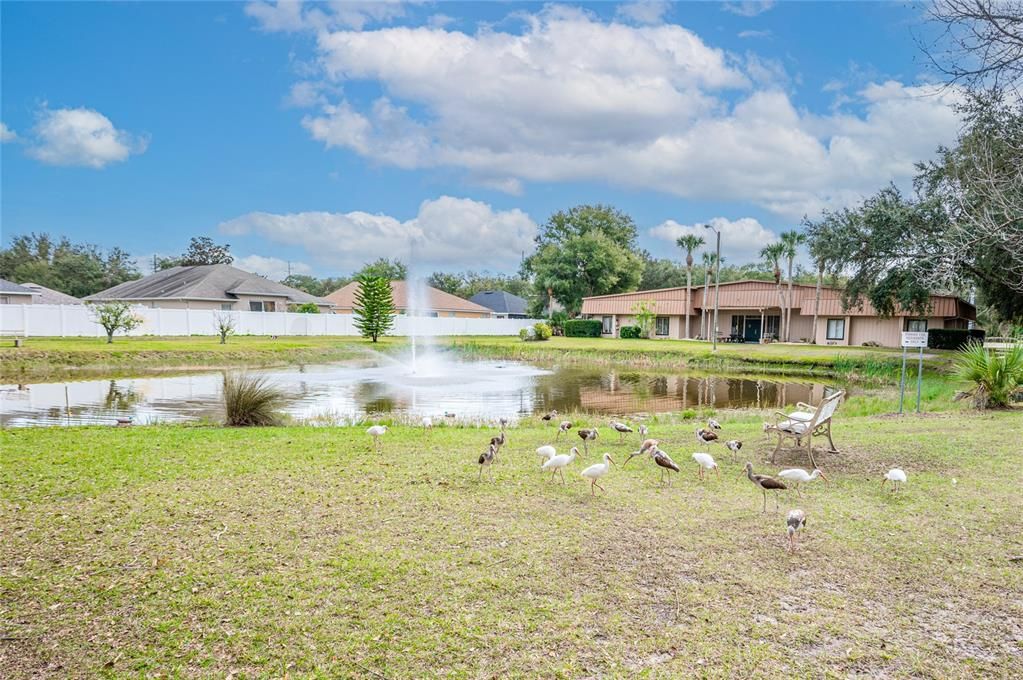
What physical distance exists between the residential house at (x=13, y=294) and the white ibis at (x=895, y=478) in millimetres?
47996

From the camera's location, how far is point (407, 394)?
61.1 feet

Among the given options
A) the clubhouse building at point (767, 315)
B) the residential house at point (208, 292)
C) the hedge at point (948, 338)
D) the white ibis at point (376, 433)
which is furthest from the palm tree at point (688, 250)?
the white ibis at point (376, 433)

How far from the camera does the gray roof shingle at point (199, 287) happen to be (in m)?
44.4

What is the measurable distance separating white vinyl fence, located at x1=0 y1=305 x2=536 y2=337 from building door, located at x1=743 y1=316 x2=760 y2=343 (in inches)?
997

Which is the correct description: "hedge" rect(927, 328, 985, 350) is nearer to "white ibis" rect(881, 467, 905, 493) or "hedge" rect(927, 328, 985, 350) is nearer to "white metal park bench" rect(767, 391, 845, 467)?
"white metal park bench" rect(767, 391, 845, 467)

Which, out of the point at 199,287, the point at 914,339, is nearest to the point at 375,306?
the point at 199,287

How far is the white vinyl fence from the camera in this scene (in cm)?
3388

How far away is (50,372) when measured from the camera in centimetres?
2355

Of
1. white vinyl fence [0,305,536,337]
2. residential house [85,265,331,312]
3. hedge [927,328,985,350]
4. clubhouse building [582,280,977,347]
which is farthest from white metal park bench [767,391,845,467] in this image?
residential house [85,265,331,312]

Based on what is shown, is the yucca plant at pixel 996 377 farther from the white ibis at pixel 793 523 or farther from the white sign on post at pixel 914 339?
the white ibis at pixel 793 523

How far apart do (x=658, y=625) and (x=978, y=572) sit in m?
2.63

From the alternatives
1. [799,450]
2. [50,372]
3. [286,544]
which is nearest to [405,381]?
[50,372]

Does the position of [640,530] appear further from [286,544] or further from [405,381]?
[405,381]

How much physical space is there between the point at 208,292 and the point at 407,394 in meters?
33.0
